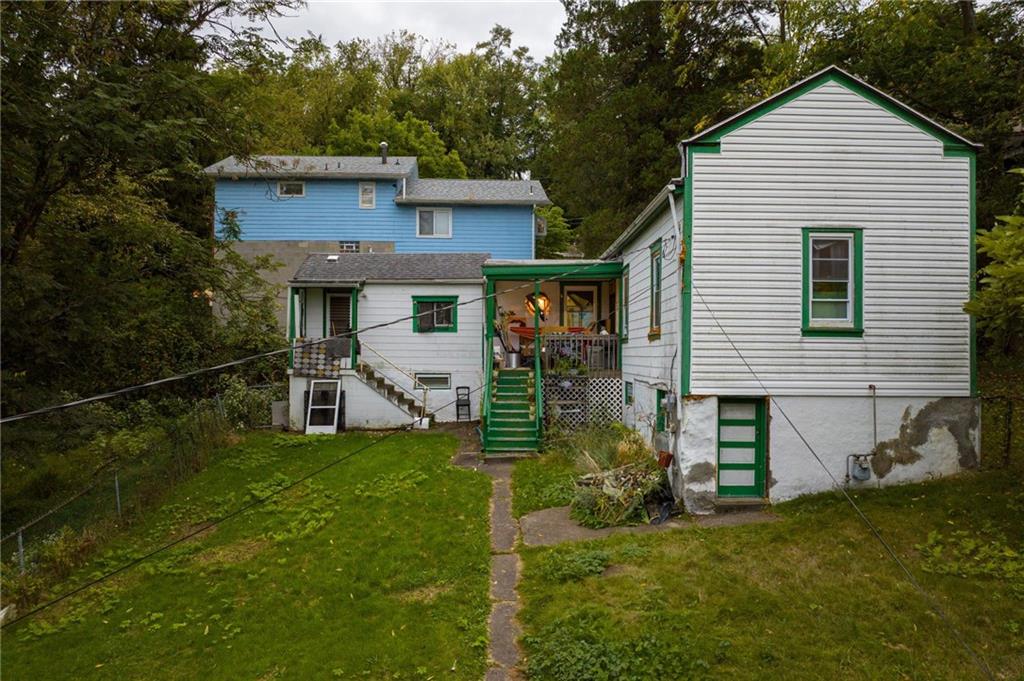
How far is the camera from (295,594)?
28.1 ft

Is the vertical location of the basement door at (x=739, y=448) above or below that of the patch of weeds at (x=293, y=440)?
above

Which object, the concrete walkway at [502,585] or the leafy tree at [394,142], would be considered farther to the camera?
the leafy tree at [394,142]

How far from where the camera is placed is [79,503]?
13.0 m

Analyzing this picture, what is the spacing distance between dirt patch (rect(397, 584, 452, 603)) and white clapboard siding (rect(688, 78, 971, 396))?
4.78 m

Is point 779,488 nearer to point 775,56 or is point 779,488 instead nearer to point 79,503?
point 775,56

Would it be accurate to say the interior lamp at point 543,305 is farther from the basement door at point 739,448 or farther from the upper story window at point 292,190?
the upper story window at point 292,190

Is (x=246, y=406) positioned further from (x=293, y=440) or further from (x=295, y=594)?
(x=295, y=594)

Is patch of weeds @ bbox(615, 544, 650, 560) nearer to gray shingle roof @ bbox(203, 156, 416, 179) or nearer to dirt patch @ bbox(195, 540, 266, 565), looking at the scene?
dirt patch @ bbox(195, 540, 266, 565)

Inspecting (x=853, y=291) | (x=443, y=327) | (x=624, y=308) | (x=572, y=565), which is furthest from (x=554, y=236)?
(x=572, y=565)

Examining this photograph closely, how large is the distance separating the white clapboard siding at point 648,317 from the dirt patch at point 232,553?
275 inches

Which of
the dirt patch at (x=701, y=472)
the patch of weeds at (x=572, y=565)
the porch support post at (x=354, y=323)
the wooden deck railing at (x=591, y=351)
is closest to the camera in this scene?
the patch of weeds at (x=572, y=565)

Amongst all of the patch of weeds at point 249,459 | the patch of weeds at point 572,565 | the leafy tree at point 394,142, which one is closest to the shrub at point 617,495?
the patch of weeds at point 572,565

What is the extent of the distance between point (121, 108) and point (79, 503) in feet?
24.4

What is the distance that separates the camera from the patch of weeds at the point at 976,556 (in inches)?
301
